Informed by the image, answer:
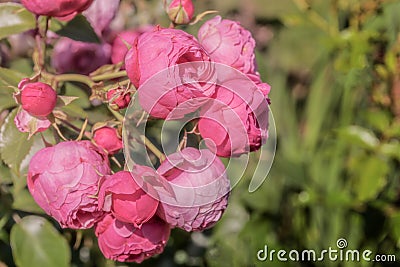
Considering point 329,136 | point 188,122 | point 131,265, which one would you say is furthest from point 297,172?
point 188,122

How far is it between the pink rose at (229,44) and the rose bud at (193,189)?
11 cm

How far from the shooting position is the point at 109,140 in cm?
69

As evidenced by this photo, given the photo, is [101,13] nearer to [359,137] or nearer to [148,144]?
[148,144]

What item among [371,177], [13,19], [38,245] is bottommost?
[371,177]

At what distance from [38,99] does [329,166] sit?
996mm

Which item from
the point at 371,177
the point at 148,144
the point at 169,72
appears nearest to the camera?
the point at 169,72

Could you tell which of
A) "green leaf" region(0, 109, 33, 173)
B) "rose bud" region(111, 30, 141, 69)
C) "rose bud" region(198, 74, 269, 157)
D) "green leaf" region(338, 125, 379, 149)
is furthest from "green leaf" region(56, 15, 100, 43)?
"green leaf" region(338, 125, 379, 149)

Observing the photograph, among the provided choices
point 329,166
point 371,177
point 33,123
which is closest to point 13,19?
point 33,123

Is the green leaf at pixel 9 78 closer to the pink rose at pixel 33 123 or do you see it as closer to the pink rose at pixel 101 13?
the pink rose at pixel 33 123

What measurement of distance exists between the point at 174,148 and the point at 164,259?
0.60 m

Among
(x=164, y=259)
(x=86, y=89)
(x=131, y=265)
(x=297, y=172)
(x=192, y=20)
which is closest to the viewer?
(x=192, y=20)

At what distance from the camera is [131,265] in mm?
1142

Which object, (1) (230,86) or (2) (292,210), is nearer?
(1) (230,86)

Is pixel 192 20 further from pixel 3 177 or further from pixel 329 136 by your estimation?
pixel 329 136
